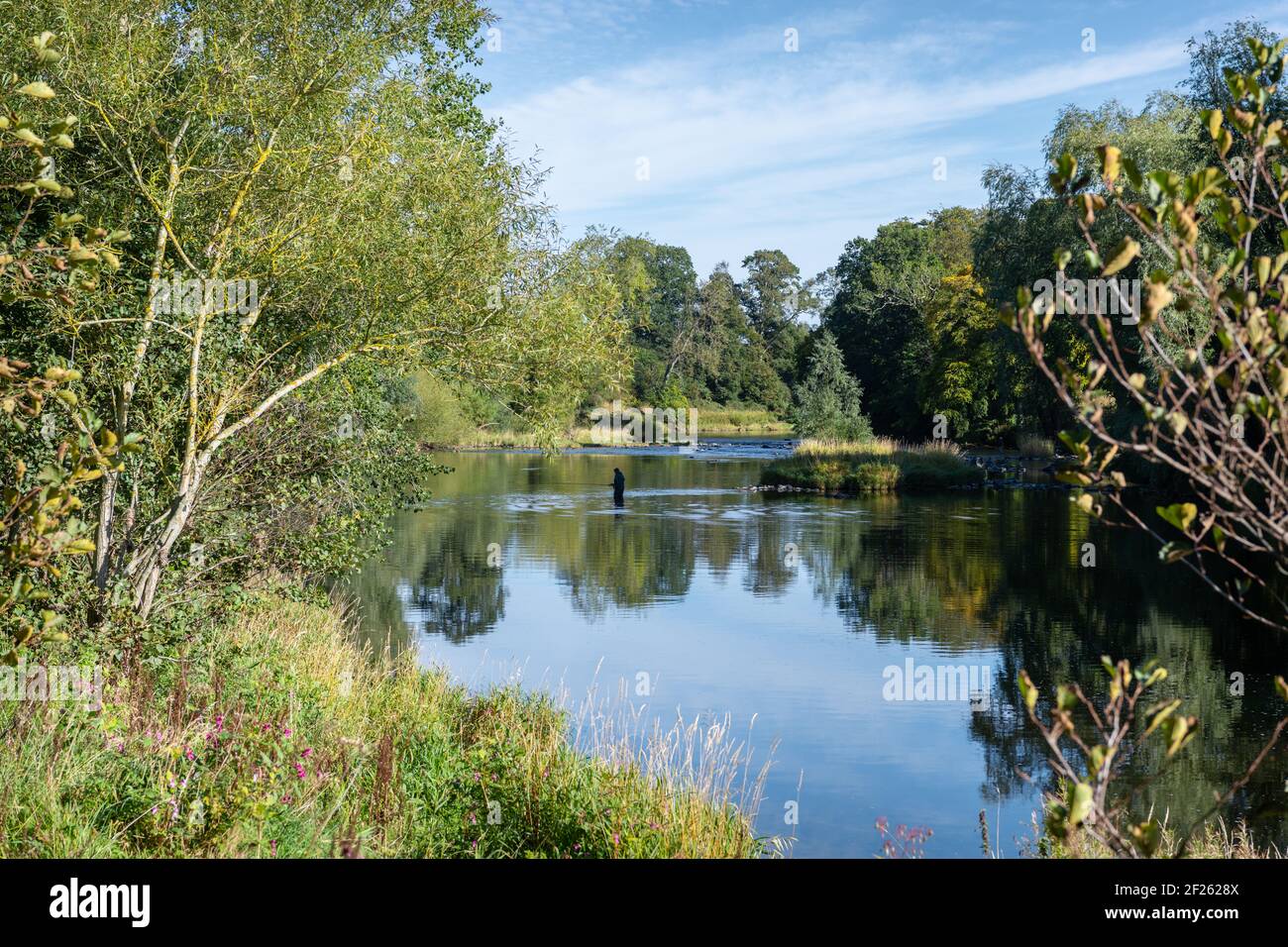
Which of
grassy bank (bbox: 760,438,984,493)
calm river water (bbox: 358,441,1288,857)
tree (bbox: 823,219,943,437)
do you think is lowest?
calm river water (bbox: 358,441,1288,857)

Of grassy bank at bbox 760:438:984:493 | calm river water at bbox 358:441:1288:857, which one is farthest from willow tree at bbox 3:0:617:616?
grassy bank at bbox 760:438:984:493

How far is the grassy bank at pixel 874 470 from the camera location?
4539 cm

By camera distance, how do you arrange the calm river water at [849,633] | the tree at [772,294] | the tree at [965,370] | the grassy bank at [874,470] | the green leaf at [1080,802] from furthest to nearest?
the tree at [772,294], the tree at [965,370], the grassy bank at [874,470], the calm river water at [849,633], the green leaf at [1080,802]

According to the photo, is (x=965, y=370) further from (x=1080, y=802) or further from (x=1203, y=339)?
(x=1080, y=802)

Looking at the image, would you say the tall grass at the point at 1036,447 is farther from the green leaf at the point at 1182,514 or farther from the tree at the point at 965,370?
the green leaf at the point at 1182,514

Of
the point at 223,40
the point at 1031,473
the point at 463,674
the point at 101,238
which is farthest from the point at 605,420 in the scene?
the point at 101,238

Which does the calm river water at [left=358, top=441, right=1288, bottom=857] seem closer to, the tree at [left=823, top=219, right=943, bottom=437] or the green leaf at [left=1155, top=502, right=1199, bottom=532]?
the green leaf at [left=1155, top=502, right=1199, bottom=532]

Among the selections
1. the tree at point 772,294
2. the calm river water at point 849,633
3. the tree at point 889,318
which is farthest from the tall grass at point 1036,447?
the tree at point 772,294

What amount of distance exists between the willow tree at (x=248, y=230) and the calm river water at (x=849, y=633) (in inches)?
199

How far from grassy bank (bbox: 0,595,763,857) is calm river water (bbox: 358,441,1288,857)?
2394mm

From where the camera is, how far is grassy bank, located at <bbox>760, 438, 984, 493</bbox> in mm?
45394

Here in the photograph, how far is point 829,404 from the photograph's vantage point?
5300 cm
